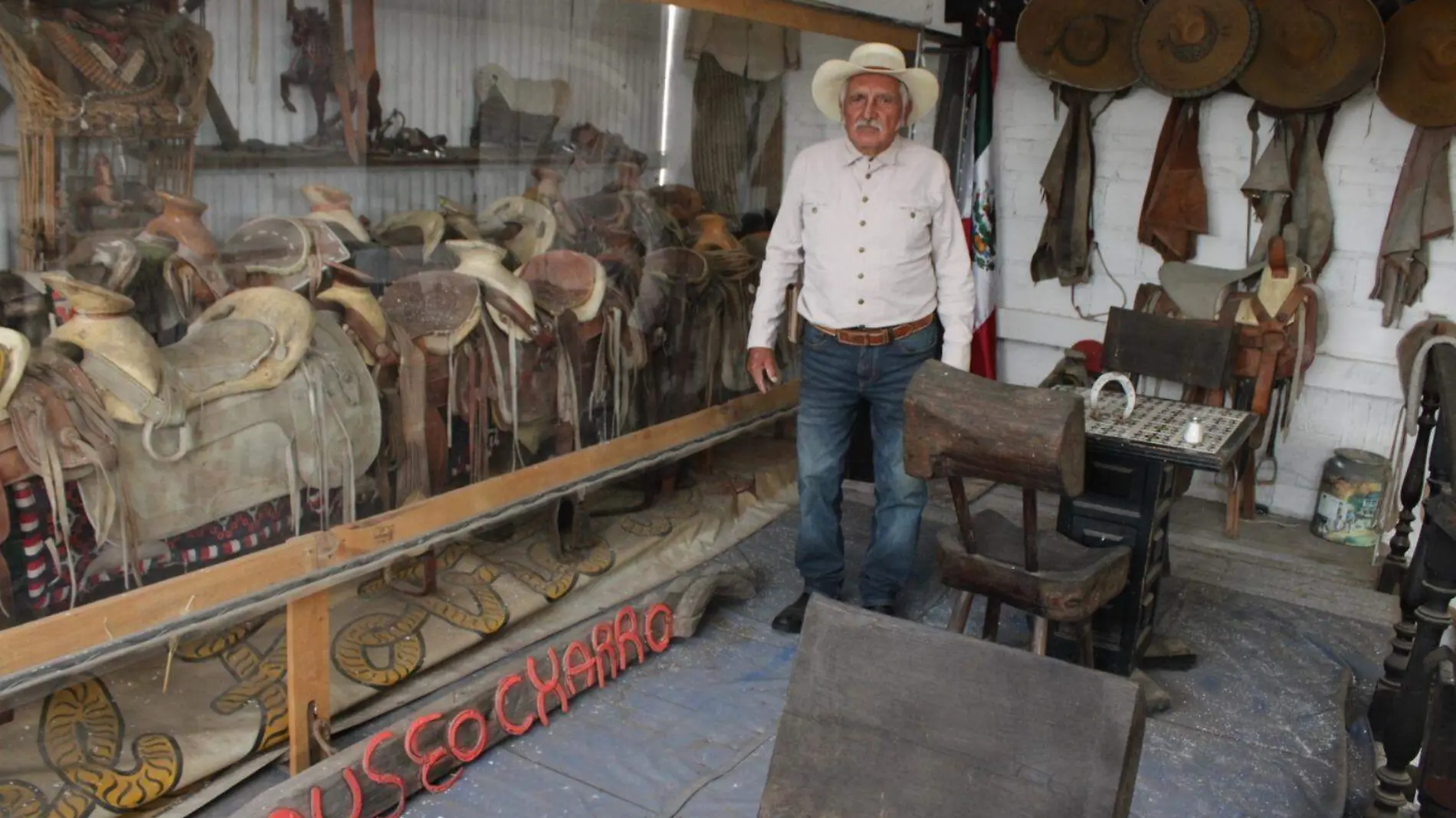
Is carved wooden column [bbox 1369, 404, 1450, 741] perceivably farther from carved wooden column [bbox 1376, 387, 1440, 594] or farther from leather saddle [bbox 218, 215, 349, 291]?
leather saddle [bbox 218, 215, 349, 291]

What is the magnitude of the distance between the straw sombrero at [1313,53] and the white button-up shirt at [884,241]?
1883mm

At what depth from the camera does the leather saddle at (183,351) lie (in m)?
2.33

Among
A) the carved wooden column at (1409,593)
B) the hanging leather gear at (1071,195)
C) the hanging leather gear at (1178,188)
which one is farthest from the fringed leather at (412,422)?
the hanging leather gear at (1178,188)

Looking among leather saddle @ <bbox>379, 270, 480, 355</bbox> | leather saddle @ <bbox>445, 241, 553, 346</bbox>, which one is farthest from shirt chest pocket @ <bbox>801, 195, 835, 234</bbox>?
leather saddle @ <bbox>379, 270, 480, 355</bbox>

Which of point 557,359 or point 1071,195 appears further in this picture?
point 1071,195

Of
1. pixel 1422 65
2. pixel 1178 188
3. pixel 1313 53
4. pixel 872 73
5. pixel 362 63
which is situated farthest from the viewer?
pixel 1178 188

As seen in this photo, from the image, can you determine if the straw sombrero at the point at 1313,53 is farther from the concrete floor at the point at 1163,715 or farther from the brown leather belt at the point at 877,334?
the brown leather belt at the point at 877,334

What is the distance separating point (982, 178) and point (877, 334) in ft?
6.74

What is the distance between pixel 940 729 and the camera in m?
1.72

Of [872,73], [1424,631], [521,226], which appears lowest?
[1424,631]

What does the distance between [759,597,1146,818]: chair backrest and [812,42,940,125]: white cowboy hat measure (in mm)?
1923

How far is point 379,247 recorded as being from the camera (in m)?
3.00

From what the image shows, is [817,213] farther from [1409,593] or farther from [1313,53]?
[1313,53]

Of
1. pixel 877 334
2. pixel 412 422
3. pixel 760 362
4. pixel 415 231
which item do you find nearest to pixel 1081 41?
pixel 877 334
